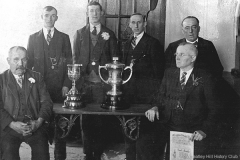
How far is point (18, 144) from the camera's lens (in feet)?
6.49

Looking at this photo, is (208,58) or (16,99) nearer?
(16,99)

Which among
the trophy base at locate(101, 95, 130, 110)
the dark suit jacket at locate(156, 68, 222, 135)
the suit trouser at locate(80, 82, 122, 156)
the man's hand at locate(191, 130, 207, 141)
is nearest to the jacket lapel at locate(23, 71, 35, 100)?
the suit trouser at locate(80, 82, 122, 156)

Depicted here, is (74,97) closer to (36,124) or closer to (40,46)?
(36,124)

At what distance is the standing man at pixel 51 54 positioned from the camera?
227 cm

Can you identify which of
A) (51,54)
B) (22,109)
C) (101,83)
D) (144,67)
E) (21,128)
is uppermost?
(51,54)

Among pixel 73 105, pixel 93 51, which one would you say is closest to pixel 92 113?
pixel 73 105

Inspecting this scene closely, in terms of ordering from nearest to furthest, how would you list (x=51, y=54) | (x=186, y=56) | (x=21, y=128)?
(x=21, y=128)
(x=186, y=56)
(x=51, y=54)

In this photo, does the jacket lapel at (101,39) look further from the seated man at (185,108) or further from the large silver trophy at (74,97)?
the seated man at (185,108)

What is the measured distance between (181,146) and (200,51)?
0.76 metres

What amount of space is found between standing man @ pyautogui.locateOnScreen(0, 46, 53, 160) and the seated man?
70 cm

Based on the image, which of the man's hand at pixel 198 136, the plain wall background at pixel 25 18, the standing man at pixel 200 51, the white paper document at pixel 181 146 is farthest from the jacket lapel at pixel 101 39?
the man's hand at pixel 198 136

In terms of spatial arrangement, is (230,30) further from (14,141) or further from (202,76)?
(14,141)

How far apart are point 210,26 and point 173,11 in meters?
0.32

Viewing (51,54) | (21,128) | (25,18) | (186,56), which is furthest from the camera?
(51,54)
